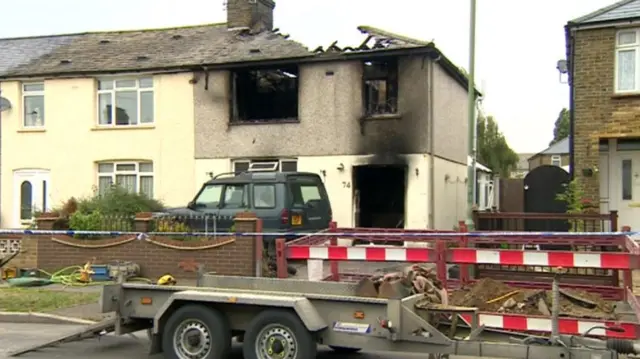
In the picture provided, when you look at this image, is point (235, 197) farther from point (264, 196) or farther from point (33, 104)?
point (33, 104)

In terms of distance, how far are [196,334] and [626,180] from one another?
12.7 m

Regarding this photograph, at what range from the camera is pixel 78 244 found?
1400cm

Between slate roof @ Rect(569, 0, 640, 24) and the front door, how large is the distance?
121 inches

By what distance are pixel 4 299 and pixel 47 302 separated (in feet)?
2.88

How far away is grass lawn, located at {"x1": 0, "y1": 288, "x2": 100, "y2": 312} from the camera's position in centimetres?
1057

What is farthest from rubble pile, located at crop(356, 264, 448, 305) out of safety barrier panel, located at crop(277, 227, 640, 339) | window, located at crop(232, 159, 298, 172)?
window, located at crop(232, 159, 298, 172)

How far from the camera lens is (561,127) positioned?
84.3m

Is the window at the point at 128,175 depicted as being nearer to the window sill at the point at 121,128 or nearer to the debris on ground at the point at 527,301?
the window sill at the point at 121,128

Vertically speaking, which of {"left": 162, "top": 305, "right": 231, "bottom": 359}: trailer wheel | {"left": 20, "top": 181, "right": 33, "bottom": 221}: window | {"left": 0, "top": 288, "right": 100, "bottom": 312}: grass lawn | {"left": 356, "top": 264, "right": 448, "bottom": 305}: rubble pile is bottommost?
{"left": 0, "top": 288, "right": 100, "bottom": 312}: grass lawn

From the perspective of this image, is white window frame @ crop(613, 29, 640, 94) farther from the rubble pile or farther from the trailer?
the trailer

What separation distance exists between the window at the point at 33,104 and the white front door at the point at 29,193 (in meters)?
1.64

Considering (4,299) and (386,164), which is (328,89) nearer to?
(386,164)

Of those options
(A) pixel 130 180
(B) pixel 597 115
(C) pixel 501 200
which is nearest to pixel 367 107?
(B) pixel 597 115

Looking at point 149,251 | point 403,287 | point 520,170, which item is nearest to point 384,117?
point 149,251
